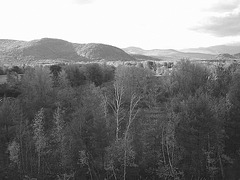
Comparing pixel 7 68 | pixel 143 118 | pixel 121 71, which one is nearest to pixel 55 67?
pixel 7 68

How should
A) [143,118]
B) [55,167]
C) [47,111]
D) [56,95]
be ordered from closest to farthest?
[55,167] < [143,118] < [47,111] < [56,95]

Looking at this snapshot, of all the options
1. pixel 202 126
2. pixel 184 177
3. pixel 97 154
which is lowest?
pixel 184 177

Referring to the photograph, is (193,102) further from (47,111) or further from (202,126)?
(47,111)

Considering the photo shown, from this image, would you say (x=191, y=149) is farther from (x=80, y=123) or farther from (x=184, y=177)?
(x=80, y=123)

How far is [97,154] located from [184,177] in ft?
34.5

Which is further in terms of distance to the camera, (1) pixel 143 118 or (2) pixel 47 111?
(2) pixel 47 111

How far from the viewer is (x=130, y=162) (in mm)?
30625

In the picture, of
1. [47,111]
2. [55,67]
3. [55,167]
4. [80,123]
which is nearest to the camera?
[80,123]

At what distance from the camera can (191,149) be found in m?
29.7

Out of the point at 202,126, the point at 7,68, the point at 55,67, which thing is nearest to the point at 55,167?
the point at 202,126

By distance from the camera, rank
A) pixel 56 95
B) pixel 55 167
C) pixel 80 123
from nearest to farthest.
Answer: pixel 80 123 < pixel 55 167 < pixel 56 95

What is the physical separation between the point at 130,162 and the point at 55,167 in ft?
30.9

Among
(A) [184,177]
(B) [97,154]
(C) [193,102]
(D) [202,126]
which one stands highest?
(C) [193,102]

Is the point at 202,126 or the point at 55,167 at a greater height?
the point at 202,126
